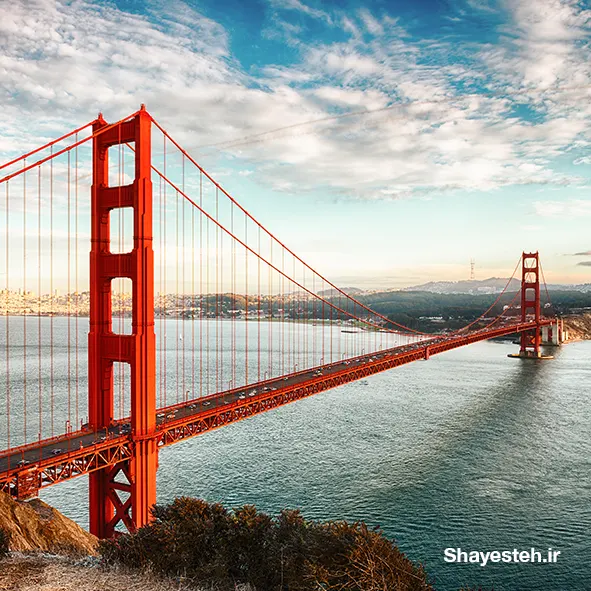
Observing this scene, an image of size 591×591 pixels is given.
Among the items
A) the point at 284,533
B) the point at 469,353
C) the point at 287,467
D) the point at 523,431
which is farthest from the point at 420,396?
the point at 469,353

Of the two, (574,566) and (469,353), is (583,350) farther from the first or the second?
(574,566)

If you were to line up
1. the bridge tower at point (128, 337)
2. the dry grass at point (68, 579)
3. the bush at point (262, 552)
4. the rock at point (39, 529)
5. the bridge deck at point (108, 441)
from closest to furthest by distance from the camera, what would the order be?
the bush at point (262, 552) < the dry grass at point (68, 579) < the rock at point (39, 529) < the bridge deck at point (108, 441) < the bridge tower at point (128, 337)

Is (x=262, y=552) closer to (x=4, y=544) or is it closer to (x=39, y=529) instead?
(x=4, y=544)

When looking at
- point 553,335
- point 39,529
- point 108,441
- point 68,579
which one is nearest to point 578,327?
point 553,335

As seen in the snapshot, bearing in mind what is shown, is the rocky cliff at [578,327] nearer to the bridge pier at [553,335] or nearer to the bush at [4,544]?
the bridge pier at [553,335]

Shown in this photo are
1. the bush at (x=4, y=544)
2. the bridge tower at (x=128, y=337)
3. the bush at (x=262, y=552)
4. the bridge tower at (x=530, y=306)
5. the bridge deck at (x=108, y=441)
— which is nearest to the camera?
the bush at (x=262, y=552)

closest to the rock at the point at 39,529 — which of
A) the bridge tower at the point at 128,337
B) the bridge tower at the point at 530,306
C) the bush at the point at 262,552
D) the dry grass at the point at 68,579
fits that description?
the dry grass at the point at 68,579

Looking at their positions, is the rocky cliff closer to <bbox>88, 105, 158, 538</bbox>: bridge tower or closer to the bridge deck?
the bridge deck
